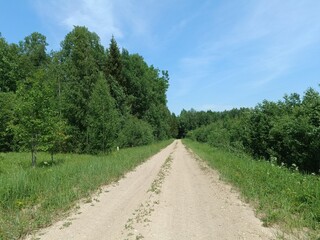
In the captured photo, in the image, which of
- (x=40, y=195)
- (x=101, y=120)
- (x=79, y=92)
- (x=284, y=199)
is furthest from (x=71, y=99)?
(x=284, y=199)

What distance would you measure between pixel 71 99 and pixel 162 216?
23.5 meters

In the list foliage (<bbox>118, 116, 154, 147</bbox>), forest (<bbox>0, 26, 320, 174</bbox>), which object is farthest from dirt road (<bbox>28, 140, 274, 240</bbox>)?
foliage (<bbox>118, 116, 154, 147</bbox>)

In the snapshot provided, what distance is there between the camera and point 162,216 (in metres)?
8.43

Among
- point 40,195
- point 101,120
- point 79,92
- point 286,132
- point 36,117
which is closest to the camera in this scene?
point 40,195

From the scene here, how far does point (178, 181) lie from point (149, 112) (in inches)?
1987

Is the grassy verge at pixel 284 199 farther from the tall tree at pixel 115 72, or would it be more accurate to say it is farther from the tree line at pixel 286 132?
the tall tree at pixel 115 72

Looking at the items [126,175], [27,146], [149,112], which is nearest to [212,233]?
[126,175]

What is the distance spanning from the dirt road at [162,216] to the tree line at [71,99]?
824 centimetres

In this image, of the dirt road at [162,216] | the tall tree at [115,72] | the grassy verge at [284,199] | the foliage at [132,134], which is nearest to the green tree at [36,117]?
the dirt road at [162,216]

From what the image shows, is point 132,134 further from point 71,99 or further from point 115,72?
point 71,99

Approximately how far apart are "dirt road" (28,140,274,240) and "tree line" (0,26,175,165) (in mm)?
Result: 8236

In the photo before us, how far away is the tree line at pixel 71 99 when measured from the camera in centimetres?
1872

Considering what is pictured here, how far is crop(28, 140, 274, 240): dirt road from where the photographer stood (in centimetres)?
696

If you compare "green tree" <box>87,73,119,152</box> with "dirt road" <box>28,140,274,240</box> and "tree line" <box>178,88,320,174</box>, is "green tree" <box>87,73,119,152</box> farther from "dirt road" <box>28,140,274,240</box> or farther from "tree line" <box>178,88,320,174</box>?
"dirt road" <box>28,140,274,240</box>
